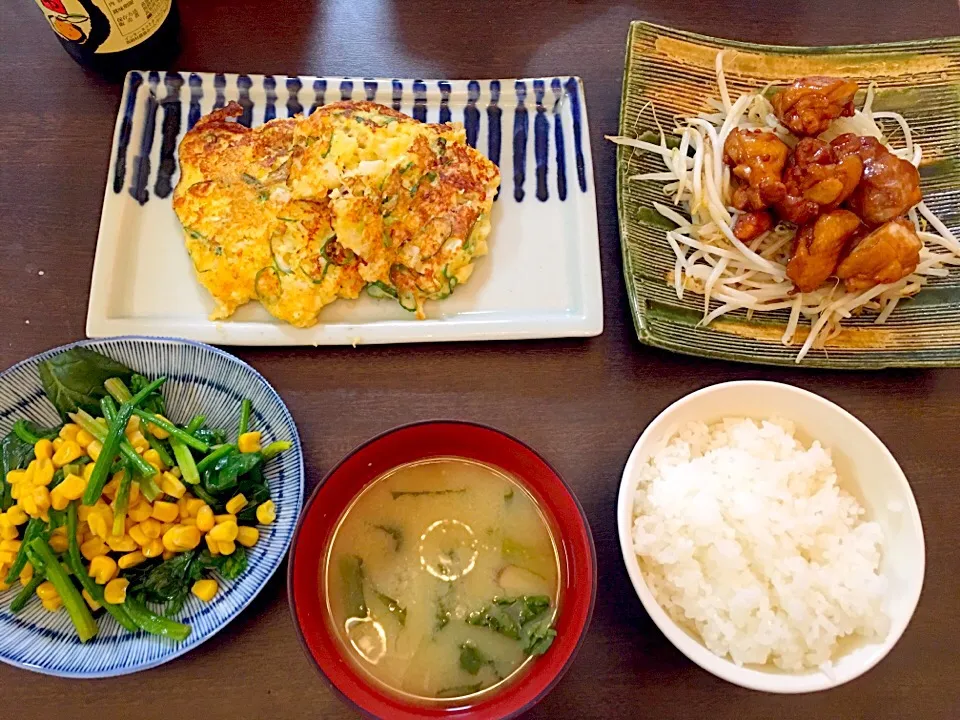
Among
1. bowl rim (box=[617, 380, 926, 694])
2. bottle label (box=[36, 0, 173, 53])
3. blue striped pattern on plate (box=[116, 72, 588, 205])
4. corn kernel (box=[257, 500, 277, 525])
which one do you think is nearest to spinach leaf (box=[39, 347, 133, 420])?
corn kernel (box=[257, 500, 277, 525])

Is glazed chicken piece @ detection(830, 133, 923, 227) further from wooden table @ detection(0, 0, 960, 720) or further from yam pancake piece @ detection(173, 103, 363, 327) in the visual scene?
yam pancake piece @ detection(173, 103, 363, 327)

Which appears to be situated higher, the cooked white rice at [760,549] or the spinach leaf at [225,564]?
the cooked white rice at [760,549]

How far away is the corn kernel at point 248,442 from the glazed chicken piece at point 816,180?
58.2 inches

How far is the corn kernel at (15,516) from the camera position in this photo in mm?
1440

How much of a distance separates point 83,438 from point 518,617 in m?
1.03

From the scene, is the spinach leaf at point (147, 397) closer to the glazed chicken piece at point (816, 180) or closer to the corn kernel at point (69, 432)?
the corn kernel at point (69, 432)

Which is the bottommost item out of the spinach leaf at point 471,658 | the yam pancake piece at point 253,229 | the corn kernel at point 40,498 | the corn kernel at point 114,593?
the spinach leaf at point 471,658

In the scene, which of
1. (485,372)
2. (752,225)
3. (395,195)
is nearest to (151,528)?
Answer: (485,372)

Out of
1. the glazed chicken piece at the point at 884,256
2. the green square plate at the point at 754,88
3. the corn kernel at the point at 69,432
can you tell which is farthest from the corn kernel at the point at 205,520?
the glazed chicken piece at the point at 884,256

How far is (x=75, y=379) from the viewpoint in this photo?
5.01ft

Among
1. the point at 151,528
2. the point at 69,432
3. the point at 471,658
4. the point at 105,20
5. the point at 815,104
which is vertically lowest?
the point at 471,658

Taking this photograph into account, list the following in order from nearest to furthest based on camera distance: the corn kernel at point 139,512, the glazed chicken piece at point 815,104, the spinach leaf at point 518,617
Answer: the spinach leaf at point 518,617 < the corn kernel at point 139,512 < the glazed chicken piece at point 815,104

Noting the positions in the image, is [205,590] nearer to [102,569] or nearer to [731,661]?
[102,569]

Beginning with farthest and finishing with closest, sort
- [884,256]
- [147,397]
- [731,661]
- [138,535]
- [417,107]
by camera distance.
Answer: [417,107], [884,256], [147,397], [138,535], [731,661]
